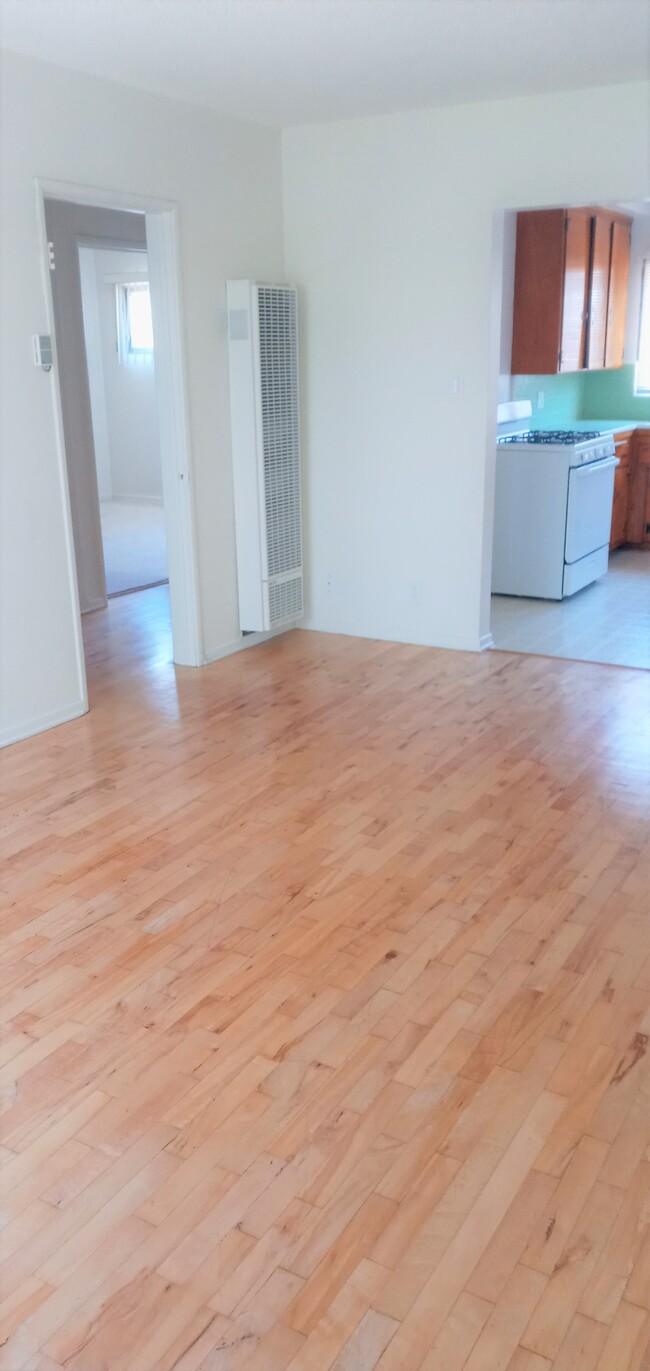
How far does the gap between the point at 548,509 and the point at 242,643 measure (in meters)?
2.04

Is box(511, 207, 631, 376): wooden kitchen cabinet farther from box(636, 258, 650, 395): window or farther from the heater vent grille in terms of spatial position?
the heater vent grille

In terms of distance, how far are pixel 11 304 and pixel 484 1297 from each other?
3562 millimetres

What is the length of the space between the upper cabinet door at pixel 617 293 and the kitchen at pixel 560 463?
0.04ft

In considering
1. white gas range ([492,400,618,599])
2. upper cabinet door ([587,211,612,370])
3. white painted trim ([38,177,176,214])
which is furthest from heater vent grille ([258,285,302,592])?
upper cabinet door ([587,211,612,370])

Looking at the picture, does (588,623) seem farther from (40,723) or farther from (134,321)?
(134,321)

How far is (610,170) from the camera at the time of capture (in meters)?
4.54

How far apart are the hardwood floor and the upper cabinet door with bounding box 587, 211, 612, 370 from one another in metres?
3.77

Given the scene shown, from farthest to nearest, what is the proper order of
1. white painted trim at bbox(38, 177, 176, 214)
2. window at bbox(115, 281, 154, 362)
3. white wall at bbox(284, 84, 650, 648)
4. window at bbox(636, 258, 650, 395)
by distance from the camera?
window at bbox(115, 281, 154, 362) → window at bbox(636, 258, 650, 395) → white wall at bbox(284, 84, 650, 648) → white painted trim at bbox(38, 177, 176, 214)

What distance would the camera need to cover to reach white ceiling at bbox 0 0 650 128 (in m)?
3.33

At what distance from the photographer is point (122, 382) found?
1079 cm

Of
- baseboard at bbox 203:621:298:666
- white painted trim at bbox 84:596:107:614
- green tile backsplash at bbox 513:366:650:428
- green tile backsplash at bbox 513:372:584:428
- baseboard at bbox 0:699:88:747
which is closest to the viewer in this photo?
baseboard at bbox 0:699:88:747

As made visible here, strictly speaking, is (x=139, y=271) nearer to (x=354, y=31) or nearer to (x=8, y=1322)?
(x=354, y=31)

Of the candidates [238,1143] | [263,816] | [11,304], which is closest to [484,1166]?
[238,1143]

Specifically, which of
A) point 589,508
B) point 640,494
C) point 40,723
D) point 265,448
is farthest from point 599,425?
point 40,723
